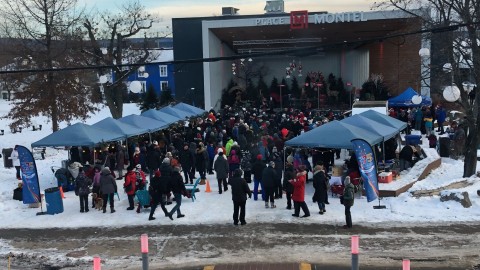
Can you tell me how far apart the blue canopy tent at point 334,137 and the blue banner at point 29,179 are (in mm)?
7159

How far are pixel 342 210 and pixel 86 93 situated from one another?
20.3m

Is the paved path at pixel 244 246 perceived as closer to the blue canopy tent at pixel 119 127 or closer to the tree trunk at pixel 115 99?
the blue canopy tent at pixel 119 127

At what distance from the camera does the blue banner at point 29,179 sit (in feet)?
51.0

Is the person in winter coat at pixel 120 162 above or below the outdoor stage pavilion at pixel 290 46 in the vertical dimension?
below

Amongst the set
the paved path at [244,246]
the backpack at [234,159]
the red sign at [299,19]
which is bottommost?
the paved path at [244,246]

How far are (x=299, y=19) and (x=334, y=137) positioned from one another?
23.5 m

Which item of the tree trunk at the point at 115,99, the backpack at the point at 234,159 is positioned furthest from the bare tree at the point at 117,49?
the backpack at the point at 234,159

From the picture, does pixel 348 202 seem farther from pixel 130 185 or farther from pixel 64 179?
pixel 64 179

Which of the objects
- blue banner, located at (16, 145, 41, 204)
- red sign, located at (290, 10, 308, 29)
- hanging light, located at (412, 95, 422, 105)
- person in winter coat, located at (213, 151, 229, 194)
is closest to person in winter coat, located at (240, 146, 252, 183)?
person in winter coat, located at (213, 151, 229, 194)

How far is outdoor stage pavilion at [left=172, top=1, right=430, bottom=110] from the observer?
39.0 metres

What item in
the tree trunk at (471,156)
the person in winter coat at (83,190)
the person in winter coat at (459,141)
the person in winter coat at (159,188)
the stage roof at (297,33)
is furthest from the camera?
the stage roof at (297,33)

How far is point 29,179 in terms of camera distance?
15594 millimetres

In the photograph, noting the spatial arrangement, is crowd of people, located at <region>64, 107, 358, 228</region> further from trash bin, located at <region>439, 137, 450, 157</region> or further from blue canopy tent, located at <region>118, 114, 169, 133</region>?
trash bin, located at <region>439, 137, 450, 157</region>

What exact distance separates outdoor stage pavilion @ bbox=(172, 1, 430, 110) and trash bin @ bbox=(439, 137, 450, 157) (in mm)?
12548
